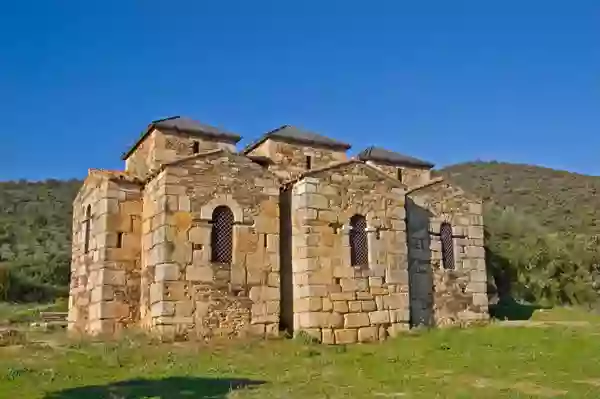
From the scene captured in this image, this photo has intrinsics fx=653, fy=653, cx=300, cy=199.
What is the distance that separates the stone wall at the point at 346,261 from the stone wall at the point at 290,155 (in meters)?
3.50

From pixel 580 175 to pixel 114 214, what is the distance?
52.8m

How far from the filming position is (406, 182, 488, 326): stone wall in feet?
57.0

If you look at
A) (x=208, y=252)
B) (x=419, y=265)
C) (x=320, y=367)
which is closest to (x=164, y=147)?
(x=208, y=252)

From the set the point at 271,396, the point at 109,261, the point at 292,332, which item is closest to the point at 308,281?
the point at 292,332

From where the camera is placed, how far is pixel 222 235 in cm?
1521

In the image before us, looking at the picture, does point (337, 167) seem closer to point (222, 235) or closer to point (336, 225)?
point (336, 225)

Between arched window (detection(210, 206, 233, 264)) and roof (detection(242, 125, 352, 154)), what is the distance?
199 inches

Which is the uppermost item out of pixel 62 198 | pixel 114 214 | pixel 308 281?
pixel 62 198

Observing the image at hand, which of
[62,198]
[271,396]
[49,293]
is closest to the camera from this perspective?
[271,396]

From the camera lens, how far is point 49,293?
91.7ft

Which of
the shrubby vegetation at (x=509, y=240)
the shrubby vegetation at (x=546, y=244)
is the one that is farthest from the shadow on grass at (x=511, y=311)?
the shrubby vegetation at (x=546, y=244)

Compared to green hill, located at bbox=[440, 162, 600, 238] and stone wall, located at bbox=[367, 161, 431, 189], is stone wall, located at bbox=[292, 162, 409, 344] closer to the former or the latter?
stone wall, located at bbox=[367, 161, 431, 189]

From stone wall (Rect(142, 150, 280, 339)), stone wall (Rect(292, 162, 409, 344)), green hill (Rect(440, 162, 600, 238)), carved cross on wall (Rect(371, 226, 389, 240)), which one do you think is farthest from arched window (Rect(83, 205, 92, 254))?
green hill (Rect(440, 162, 600, 238))

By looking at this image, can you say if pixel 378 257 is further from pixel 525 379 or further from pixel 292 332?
pixel 525 379
